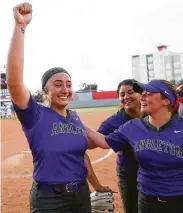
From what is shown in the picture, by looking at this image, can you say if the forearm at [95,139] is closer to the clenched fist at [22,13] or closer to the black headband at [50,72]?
the black headband at [50,72]

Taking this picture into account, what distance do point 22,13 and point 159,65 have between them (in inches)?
3552

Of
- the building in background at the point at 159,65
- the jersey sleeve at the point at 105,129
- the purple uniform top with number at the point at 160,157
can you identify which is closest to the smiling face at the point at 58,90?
the purple uniform top with number at the point at 160,157

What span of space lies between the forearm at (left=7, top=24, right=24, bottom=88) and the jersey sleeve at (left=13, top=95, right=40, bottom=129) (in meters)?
0.22

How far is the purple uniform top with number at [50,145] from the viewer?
8.29 ft

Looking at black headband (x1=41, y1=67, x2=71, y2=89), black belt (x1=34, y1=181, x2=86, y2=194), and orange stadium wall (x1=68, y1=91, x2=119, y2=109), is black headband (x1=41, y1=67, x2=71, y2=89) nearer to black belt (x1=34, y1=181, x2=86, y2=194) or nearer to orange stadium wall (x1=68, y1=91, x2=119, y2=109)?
black belt (x1=34, y1=181, x2=86, y2=194)

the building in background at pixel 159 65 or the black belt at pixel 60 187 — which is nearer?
the black belt at pixel 60 187

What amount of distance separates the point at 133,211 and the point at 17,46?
2384 mm

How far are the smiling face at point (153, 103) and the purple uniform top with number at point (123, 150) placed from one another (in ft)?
2.22

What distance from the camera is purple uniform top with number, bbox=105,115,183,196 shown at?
269 centimetres

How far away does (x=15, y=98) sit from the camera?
2379mm

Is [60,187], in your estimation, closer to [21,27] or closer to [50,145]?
[50,145]

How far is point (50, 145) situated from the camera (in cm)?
254

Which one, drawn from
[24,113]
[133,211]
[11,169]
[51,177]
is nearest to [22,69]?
[24,113]

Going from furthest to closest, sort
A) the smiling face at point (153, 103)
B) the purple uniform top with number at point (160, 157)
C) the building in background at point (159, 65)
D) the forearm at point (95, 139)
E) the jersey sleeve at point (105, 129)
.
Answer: the building in background at point (159, 65) → the jersey sleeve at point (105, 129) → the forearm at point (95, 139) → the smiling face at point (153, 103) → the purple uniform top with number at point (160, 157)
